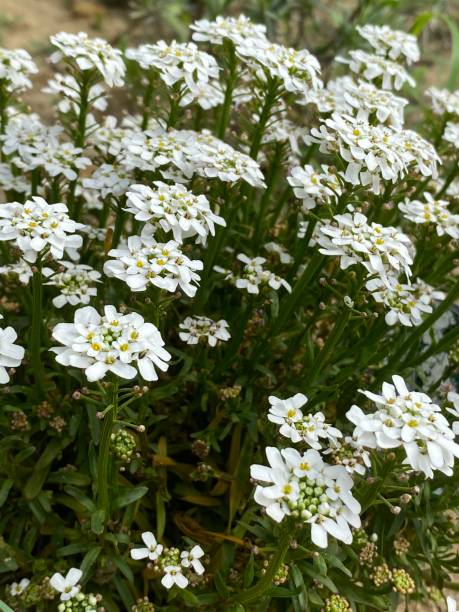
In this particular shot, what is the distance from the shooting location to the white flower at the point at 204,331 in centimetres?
406

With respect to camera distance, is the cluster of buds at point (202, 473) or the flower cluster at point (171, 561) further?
the cluster of buds at point (202, 473)

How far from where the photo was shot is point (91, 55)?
4.27 meters

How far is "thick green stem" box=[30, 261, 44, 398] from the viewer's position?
357 centimetres

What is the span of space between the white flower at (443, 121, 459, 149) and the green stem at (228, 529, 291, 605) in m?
3.10

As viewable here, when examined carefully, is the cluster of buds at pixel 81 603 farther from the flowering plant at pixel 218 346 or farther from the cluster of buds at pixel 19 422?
the cluster of buds at pixel 19 422

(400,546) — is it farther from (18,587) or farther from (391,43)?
(391,43)

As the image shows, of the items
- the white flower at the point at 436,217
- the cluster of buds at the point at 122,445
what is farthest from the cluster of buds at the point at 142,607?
the white flower at the point at 436,217

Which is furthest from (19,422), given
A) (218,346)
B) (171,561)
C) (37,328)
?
(218,346)

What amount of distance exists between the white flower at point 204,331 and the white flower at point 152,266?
2.44 feet

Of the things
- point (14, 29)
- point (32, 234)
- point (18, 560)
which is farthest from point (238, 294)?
point (14, 29)

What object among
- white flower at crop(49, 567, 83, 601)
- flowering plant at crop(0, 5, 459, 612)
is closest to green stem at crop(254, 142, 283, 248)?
flowering plant at crop(0, 5, 459, 612)

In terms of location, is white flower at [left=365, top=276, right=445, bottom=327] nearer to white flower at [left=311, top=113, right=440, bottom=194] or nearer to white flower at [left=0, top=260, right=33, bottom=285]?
white flower at [left=311, top=113, right=440, bottom=194]

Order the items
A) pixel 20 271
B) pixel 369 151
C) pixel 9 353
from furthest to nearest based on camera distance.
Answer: pixel 20 271
pixel 369 151
pixel 9 353

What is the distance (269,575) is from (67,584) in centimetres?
104
